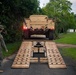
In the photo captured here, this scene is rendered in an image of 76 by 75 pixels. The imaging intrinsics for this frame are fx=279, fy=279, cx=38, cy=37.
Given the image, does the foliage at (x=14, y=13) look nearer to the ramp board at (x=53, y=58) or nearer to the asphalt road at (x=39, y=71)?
the ramp board at (x=53, y=58)

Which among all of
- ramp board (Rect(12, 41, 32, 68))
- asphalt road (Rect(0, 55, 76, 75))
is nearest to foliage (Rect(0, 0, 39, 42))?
ramp board (Rect(12, 41, 32, 68))

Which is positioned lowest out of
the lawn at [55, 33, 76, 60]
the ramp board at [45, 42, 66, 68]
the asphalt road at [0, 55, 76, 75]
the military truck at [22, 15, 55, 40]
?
the lawn at [55, 33, 76, 60]

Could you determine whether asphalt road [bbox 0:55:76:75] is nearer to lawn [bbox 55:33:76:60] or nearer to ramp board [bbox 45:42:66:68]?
ramp board [bbox 45:42:66:68]

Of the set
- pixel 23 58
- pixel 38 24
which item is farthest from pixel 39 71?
pixel 38 24

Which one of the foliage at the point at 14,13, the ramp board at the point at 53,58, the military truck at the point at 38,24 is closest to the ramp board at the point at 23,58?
the ramp board at the point at 53,58

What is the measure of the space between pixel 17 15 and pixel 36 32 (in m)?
8.76

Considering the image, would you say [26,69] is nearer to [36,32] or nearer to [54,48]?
[54,48]

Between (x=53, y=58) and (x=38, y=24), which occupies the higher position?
(x=38, y=24)

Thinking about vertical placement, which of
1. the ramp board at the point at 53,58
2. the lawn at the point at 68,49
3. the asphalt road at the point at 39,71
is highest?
the ramp board at the point at 53,58

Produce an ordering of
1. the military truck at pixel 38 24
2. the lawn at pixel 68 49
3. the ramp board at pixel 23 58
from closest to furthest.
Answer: the ramp board at pixel 23 58 → the lawn at pixel 68 49 → the military truck at pixel 38 24

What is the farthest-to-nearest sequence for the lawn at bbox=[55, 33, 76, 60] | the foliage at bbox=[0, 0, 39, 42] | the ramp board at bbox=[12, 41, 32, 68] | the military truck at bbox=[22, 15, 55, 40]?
1. the foliage at bbox=[0, 0, 39, 42]
2. the military truck at bbox=[22, 15, 55, 40]
3. the lawn at bbox=[55, 33, 76, 60]
4. the ramp board at bbox=[12, 41, 32, 68]

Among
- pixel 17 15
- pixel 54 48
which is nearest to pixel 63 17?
pixel 17 15

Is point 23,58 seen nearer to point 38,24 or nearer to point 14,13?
point 38,24

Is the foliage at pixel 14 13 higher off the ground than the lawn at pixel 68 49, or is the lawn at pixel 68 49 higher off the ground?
the foliage at pixel 14 13
